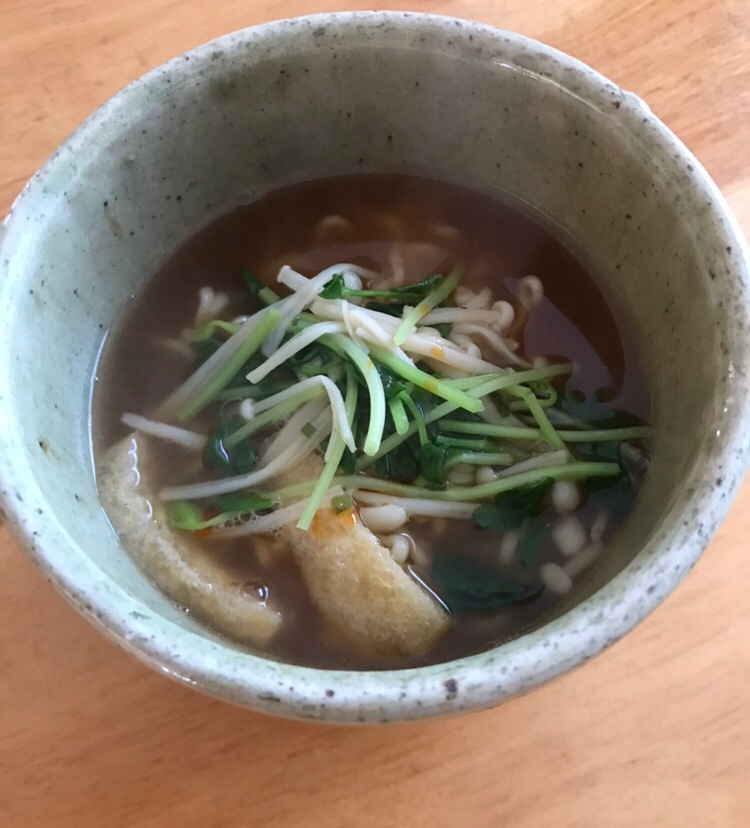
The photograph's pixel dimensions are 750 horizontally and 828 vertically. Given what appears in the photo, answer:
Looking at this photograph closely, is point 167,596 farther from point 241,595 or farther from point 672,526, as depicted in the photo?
point 672,526

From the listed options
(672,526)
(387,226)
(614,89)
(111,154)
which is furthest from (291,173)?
(672,526)

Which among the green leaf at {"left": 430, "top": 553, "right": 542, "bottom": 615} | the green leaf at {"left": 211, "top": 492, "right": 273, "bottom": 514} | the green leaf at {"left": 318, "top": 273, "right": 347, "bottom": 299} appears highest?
the green leaf at {"left": 318, "top": 273, "right": 347, "bottom": 299}

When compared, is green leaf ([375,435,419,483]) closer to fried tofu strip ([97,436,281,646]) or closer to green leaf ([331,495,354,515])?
green leaf ([331,495,354,515])

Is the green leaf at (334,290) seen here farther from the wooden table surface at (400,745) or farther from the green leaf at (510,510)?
the wooden table surface at (400,745)

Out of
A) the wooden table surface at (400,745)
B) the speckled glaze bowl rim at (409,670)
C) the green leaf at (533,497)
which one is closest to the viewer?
the speckled glaze bowl rim at (409,670)

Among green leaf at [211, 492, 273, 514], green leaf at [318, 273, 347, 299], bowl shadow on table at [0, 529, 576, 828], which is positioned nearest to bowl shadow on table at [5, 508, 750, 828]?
bowl shadow on table at [0, 529, 576, 828]

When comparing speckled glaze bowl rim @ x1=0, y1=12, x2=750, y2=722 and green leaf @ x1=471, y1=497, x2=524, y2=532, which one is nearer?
speckled glaze bowl rim @ x1=0, y1=12, x2=750, y2=722

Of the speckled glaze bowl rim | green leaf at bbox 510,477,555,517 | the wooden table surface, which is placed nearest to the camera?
the speckled glaze bowl rim

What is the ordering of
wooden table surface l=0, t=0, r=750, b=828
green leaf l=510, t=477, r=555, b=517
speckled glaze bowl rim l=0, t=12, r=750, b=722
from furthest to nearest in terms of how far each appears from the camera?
1. green leaf l=510, t=477, r=555, b=517
2. wooden table surface l=0, t=0, r=750, b=828
3. speckled glaze bowl rim l=0, t=12, r=750, b=722

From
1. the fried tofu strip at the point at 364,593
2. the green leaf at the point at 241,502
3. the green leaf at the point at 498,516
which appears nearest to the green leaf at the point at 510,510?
the green leaf at the point at 498,516
